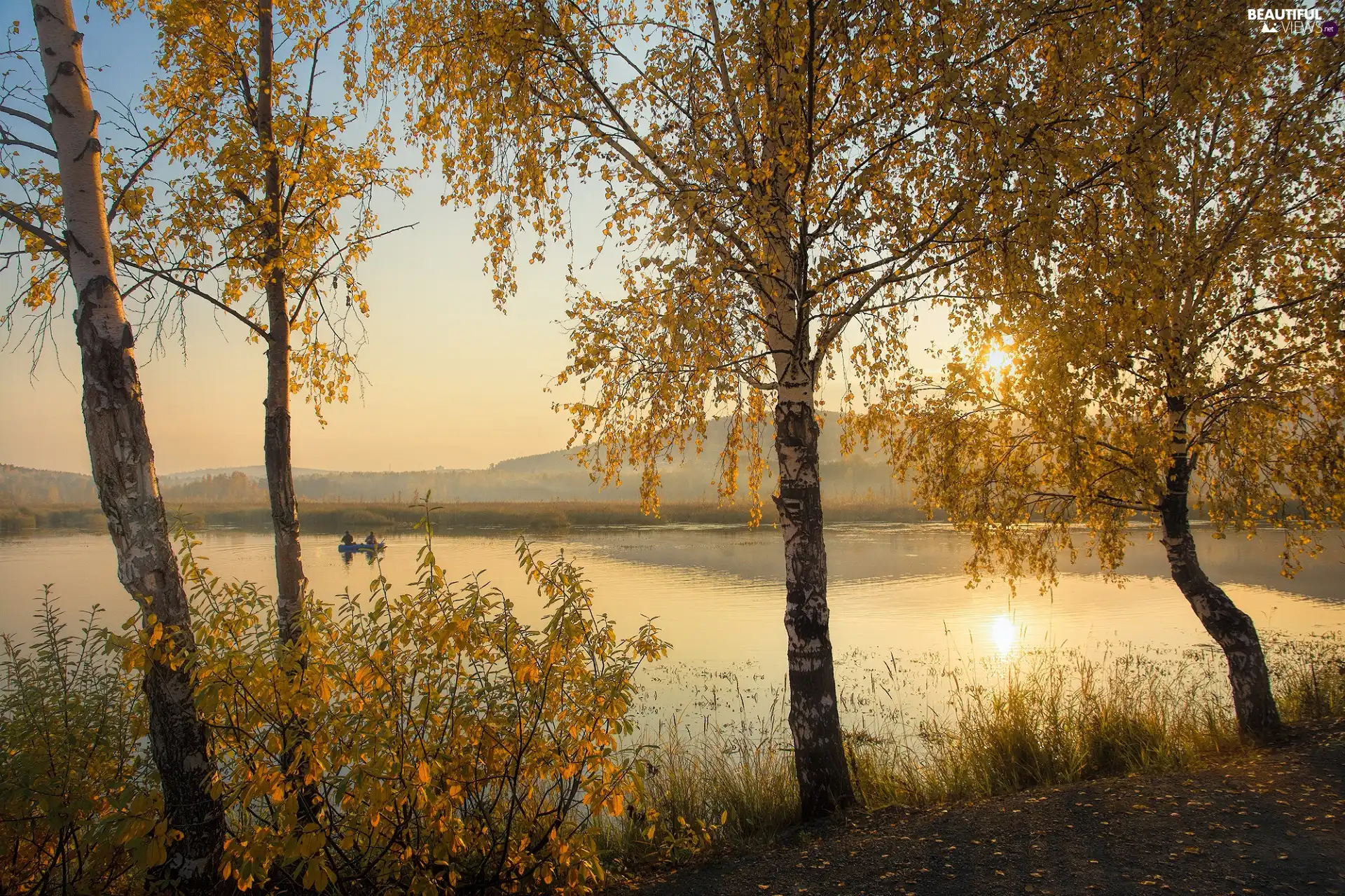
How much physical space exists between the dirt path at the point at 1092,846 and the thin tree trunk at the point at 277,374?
11.5 feet

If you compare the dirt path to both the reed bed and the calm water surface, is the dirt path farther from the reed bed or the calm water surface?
the calm water surface

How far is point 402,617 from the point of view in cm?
375

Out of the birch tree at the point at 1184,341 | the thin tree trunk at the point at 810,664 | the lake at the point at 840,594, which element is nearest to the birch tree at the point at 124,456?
the thin tree trunk at the point at 810,664

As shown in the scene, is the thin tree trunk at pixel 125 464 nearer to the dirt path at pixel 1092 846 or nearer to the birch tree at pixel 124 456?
the birch tree at pixel 124 456

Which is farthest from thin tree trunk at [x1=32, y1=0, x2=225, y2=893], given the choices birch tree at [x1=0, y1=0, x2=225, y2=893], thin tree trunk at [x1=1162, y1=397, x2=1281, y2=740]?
thin tree trunk at [x1=1162, y1=397, x2=1281, y2=740]

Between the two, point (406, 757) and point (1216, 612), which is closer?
point (406, 757)

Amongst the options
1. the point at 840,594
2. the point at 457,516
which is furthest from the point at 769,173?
the point at 457,516

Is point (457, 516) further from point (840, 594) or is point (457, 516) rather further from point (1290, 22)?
point (1290, 22)

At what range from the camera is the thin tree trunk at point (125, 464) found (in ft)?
13.2

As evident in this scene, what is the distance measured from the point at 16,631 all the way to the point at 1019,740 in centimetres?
1701

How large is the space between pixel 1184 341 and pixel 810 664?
4.61 metres

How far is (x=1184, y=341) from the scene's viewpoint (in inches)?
267

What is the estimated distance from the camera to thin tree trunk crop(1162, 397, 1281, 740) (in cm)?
691

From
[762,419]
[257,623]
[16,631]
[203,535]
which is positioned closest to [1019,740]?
[762,419]
